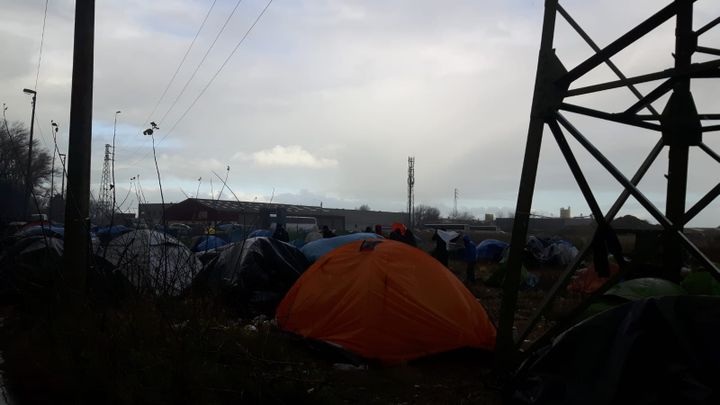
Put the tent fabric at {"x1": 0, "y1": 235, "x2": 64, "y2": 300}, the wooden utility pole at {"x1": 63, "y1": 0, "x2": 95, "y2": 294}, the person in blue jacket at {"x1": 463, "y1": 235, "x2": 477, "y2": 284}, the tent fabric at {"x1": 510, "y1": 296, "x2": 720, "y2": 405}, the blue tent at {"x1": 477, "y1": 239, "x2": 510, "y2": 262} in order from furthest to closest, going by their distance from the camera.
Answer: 1. the blue tent at {"x1": 477, "y1": 239, "x2": 510, "y2": 262}
2. the person in blue jacket at {"x1": 463, "y1": 235, "x2": 477, "y2": 284}
3. the tent fabric at {"x1": 0, "y1": 235, "x2": 64, "y2": 300}
4. the wooden utility pole at {"x1": 63, "y1": 0, "x2": 95, "y2": 294}
5. the tent fabric at {"x1": 510, "y1": 296, "x2": 720, "y2": 405}

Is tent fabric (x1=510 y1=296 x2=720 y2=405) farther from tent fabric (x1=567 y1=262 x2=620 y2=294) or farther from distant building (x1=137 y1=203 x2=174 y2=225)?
tent fabric (x1=567 y1=262 x2=620 y2=294)

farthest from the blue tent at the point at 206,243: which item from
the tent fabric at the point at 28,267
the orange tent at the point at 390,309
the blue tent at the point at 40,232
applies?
the blue tent at the point at 40,232

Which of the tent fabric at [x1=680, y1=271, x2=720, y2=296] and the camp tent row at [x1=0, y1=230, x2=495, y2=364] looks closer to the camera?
the tent fabric at [x1=680, y1=271, x2=720, y2=296]

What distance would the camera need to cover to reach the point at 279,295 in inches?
405

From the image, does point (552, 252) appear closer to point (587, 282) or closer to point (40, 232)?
point (587, 282)

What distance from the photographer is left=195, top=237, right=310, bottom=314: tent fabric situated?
32.9 feet

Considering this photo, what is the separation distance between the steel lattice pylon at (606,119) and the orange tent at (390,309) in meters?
1.34

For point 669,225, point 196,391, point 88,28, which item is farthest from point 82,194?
point 669,225

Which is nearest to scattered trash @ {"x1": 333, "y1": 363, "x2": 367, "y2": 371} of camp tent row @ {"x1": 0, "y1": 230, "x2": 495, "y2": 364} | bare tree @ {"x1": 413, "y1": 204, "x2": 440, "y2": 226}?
camp tent row @ {"x1": 0, "y1": 230, "x2": 495, "y2": 364}

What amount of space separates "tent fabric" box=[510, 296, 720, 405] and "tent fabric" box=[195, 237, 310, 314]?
273 inches

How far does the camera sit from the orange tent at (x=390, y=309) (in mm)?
7051

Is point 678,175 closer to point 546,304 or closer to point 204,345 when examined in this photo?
point 546,304

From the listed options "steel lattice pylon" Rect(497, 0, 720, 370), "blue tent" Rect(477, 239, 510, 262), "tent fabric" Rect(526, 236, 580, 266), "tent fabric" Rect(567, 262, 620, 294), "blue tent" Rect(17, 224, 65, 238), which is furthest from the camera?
"blue tent" Rect(477, 239, 510, 262)

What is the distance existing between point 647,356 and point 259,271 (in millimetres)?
7832
